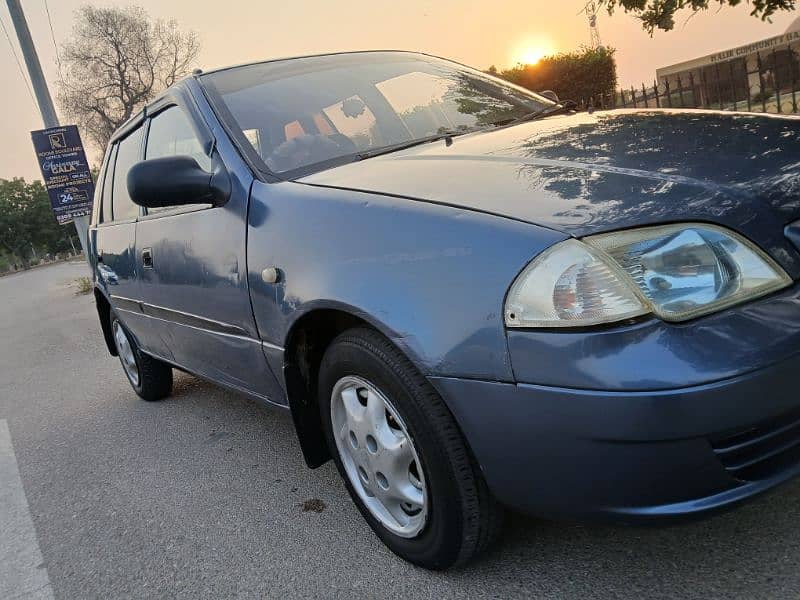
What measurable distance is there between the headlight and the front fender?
48mm

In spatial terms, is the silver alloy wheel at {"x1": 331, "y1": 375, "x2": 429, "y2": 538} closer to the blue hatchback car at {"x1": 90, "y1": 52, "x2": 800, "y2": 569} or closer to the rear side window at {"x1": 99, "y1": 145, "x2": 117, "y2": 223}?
the blue hatchback car at {"x1": 90, "y1": 52, "x2": 800, "y2": 569}

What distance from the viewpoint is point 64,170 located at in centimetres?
1296

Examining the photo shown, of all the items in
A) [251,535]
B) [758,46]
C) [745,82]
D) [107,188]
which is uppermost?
[758,46]

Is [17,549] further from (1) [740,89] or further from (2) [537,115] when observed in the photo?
(1) [740,89]

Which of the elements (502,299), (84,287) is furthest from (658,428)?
(84,287)

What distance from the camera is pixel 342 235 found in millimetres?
2066

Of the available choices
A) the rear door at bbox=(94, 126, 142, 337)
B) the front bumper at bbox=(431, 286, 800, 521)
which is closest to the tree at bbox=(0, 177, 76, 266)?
the rear door at bbox=(94, 126, 142, 337)

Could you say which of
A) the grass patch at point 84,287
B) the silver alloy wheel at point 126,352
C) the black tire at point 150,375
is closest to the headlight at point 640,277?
the black tire at point 150,375

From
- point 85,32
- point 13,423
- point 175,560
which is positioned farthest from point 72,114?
point 175,560

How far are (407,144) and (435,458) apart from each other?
1.38 m

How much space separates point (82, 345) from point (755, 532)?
7.21 metres

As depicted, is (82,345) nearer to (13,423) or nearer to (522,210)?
(13,423)

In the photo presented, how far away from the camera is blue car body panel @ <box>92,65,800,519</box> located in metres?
1.49

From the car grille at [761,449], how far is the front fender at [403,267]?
0.51 m
